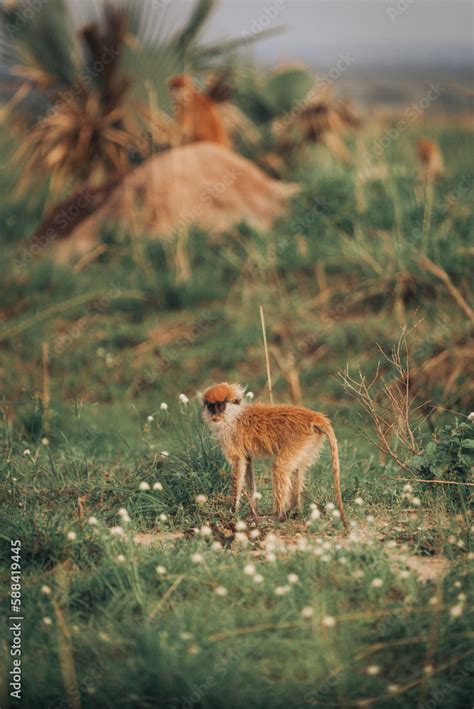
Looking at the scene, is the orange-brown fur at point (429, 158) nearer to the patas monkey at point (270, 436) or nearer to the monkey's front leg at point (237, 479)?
the patas monkey at point (270, 436)

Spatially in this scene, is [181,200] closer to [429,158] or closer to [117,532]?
[429,158]

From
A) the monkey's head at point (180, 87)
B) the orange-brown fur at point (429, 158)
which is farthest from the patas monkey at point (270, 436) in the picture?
the orange-brown fur at point (429, 158)

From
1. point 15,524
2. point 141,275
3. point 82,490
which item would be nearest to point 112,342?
point 141,275

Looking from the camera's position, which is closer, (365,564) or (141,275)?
(365,564)

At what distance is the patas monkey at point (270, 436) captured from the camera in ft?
15.5

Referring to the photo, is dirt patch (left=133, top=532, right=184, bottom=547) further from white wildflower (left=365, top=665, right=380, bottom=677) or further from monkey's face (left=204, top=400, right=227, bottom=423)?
white wildflower (left=365, top=665, right=380, bottom=677)

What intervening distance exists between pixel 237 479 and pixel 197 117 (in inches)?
338

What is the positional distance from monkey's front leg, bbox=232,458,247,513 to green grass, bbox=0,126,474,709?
145 millimetres

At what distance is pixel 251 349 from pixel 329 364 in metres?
0.82

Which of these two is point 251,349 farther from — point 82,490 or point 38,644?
point 38,644

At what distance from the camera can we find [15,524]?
4605 millimetres

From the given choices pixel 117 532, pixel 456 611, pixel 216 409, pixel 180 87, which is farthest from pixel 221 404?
pixel 180 87

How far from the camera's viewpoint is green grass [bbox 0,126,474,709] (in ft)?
11.7

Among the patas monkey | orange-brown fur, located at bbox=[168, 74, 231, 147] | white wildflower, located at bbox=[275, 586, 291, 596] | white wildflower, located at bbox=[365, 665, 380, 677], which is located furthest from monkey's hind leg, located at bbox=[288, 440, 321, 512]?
orange-brown fur, located at bbox=[168, 74, 231, 147]
